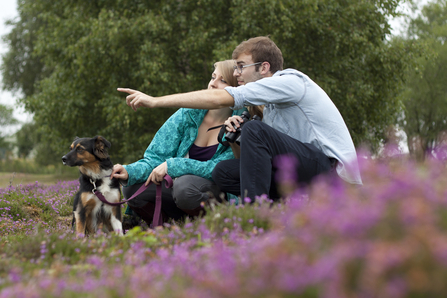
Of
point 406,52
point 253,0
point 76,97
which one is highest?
point 253,0

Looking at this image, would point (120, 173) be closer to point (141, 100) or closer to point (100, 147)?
point (100, 147)

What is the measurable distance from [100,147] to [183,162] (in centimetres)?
120

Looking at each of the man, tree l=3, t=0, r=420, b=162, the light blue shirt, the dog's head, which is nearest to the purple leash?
the dog's head

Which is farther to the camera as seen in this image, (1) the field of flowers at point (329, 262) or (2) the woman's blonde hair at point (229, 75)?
(2) the woman's blonde hair at point (229, 75)

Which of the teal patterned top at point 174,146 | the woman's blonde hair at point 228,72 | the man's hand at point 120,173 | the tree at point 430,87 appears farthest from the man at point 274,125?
the tree at point 430,87

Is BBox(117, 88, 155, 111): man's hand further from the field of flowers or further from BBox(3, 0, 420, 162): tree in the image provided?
BBox(3, 0, 420, 162): tree

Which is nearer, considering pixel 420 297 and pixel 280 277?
pixel 420 297

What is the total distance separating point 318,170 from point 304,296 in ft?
8.76

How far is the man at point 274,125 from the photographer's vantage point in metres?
3.95

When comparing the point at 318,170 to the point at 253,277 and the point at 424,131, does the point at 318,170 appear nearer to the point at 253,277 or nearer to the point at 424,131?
the point at 253,277

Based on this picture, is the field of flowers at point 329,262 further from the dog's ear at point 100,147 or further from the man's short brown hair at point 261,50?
the dog's ear at point 100,147

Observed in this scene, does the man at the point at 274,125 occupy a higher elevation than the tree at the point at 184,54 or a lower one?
lower

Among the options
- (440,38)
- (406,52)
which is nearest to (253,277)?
(406,52)

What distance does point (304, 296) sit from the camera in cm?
155
